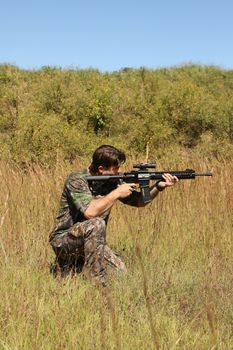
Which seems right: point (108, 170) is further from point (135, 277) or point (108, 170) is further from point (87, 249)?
point (135, 277)

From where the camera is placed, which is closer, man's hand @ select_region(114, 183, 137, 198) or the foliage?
man's hand @ select_region(114, 183, 137, 198)

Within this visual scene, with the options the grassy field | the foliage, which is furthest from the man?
the foliage

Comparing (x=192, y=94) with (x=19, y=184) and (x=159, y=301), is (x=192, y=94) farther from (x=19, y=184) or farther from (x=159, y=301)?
(x=159, y=301)

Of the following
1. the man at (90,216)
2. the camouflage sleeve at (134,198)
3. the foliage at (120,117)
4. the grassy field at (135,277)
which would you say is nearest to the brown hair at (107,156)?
→ the man at (90,216)

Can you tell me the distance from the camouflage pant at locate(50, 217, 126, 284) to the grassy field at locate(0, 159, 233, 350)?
0.13m

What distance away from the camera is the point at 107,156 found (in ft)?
11.7

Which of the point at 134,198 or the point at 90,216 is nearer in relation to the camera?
the point at 90,216

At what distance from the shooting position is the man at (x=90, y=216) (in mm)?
3482

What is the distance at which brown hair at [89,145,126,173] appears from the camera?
3.57 metres

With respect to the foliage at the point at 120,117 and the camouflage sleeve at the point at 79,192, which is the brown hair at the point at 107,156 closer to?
the camouflage sleeve at the point at 79,192

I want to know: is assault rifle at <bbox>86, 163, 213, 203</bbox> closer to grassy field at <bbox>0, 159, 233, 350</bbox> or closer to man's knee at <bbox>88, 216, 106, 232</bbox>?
man's knee at <bbox>88, 216, 106, 232</bbox>

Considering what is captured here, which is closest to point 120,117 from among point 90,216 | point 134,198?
point 134,198

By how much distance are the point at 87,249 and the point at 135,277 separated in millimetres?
414

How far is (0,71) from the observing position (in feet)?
71.5
